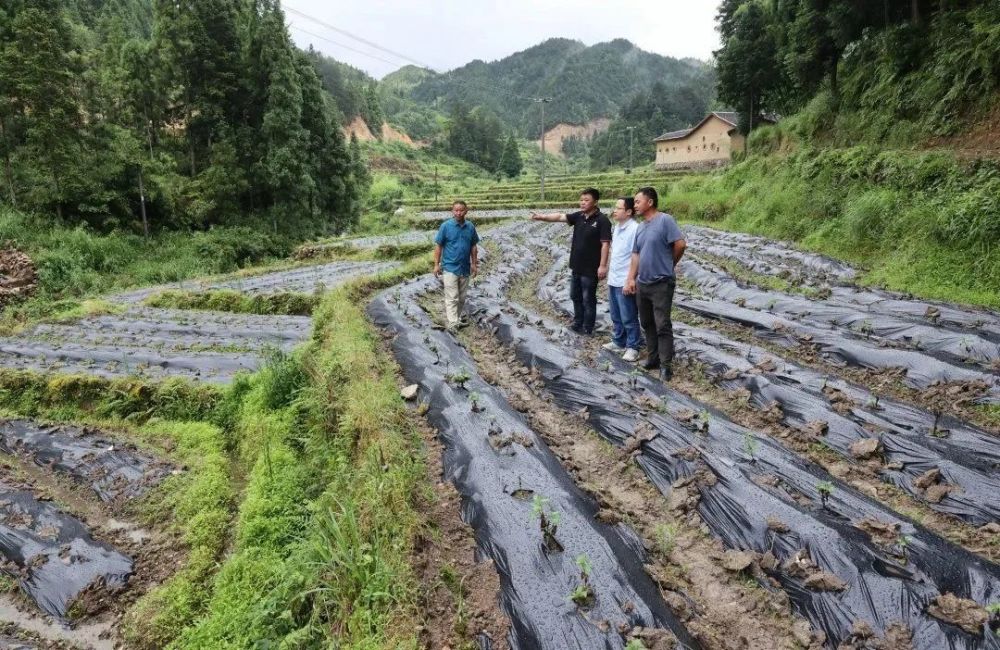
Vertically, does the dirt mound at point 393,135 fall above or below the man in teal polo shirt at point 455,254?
above

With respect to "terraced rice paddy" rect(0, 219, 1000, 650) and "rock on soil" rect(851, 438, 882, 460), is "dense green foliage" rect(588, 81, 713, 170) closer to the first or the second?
"terraced rice paddy" rect(0, 219, 1000, 650)

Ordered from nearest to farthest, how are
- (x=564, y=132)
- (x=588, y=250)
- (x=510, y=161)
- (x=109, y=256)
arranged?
1. (x=588, y=250)
2. (x=109, y=256)
3. (x=510, y=161)
4. (x=564, y=132)

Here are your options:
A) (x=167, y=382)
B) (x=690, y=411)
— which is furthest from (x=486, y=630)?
(x=167, y=382)

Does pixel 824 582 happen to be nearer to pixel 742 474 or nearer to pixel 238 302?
pixel 742 474

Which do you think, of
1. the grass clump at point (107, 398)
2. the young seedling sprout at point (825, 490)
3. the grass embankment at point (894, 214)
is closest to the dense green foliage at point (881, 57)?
the grass embankment at point (894, 214)

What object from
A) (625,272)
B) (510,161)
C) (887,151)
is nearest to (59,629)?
(625,272)

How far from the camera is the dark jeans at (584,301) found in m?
6.75

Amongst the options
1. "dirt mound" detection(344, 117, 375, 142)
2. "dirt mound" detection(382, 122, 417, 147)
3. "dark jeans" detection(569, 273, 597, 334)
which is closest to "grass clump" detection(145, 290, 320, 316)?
"dark jeans" detection(569, 273, 597, 334)

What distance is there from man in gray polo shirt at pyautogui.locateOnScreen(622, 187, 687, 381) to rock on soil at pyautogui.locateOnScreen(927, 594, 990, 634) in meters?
3.11

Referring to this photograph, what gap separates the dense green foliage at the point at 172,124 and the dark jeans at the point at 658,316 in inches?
802

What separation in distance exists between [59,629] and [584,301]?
599cm

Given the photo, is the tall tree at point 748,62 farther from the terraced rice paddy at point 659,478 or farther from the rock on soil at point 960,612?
the rock on soil at point 960,612

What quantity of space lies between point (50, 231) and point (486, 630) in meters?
21.9

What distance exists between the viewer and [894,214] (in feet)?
33.2
